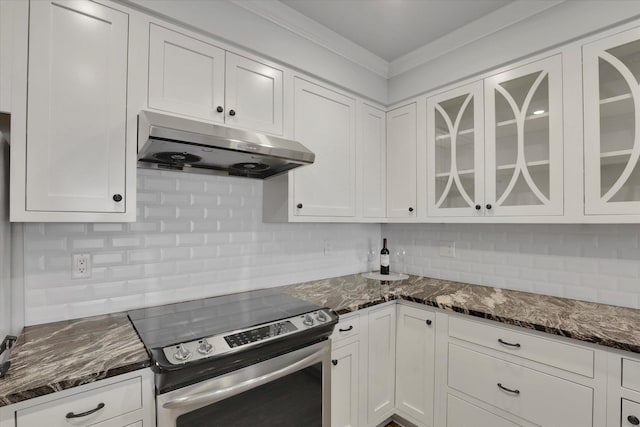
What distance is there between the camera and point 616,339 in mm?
1248

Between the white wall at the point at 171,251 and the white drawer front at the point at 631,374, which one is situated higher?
the white wall at the point at 171,251

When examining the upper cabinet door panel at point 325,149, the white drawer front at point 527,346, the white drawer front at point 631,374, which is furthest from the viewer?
the upper cabinet door panel at point 325,149

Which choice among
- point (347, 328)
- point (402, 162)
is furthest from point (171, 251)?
point (402, 162)

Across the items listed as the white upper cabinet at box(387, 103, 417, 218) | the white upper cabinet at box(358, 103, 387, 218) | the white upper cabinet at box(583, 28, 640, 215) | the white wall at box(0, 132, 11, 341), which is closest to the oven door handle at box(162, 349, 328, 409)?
the white wall at box(0, 132, 11, 341)

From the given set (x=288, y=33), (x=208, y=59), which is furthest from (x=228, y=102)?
(x=288, y=33)

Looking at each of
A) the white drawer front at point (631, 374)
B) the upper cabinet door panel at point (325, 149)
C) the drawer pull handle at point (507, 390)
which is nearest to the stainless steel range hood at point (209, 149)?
the upper cabinet door panel at point (325, 149)

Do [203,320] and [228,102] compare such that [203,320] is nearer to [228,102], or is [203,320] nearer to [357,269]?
[228,102]

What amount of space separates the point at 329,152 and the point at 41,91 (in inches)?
58.3

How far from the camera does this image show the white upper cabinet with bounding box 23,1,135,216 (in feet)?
3.87

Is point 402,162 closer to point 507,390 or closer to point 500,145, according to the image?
point 500,145

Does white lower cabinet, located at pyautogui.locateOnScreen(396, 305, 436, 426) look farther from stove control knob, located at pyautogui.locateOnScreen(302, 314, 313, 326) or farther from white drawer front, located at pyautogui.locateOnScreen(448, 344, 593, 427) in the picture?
stove control knob, located at pyautogui.locateOnScreen(302, 314, 313, 326)

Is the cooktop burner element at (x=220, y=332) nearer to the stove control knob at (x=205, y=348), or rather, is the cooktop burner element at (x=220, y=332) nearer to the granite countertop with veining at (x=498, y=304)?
the stove control knob at (x=205, y=348)

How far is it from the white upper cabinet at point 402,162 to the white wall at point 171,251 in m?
0.68

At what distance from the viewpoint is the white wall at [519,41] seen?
5.08ft
